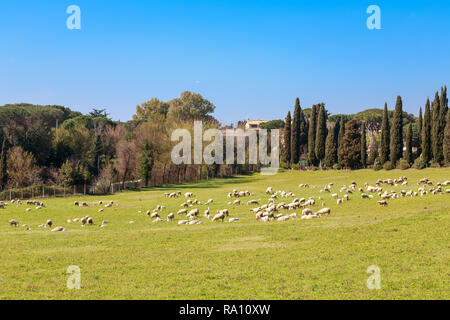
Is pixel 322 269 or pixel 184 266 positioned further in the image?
pixel 184 266

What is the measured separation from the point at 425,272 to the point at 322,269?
121 inches

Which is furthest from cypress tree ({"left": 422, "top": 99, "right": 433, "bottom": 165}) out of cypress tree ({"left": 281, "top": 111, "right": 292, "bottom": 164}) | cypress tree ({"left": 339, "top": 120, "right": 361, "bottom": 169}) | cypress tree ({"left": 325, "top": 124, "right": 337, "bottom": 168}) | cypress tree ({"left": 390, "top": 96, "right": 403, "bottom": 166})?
cypress tree ({"left": 281, "top": 111, "right": 292, "bottom": 164})

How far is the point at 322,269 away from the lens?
48.7 ft

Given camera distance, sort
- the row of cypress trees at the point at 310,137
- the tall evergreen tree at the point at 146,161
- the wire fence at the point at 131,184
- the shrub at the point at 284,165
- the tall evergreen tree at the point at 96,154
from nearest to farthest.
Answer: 1. the wire fence at the point at 131,184
2. the tall evergreen tree at the point at 146,161
3. the tall evergreen tree at the point at 96,154
4. the row of cypress trees at the point at 310,137
5. the shrub at the point at 284,165

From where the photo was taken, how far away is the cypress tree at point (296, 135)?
103875 millimetres

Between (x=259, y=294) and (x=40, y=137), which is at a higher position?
(x=40, y=137)

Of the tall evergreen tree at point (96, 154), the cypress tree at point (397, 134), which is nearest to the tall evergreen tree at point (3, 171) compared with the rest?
the tall evergreen tree at point (96, 154)

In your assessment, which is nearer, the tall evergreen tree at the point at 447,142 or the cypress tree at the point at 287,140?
the tall evergreen tree at the point at 447,142

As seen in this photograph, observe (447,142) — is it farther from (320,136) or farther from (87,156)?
(87,156)

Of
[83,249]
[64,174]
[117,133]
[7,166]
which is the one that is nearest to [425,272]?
[83,249]

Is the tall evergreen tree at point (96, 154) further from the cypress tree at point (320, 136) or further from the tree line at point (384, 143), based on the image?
the cypress tree at point (320, 136)

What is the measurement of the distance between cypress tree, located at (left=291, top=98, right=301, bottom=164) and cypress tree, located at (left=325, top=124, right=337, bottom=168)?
375 inches

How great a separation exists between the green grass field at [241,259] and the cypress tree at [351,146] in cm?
6025

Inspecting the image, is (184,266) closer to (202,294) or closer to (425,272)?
(202,294)
